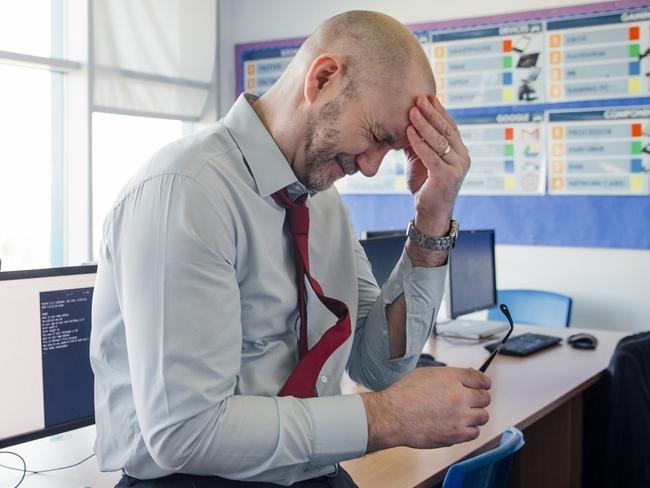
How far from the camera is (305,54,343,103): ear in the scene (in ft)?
3.84

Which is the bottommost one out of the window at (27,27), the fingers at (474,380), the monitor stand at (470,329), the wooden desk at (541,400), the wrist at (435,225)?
the wooden desk at (541,400)

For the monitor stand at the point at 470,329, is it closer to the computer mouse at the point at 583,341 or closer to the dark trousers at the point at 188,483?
the computer mouse at the point at 583,341

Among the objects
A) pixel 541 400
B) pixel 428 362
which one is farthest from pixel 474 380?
pixel 428 362

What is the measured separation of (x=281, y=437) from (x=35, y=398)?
0.66 m


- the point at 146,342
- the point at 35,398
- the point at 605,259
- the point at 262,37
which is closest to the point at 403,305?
the point at 146,342

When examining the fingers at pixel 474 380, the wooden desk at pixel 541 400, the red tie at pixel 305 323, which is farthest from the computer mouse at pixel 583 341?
the red tie at pixel 305 323

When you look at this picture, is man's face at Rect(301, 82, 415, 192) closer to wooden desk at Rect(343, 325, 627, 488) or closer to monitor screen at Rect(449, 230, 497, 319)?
wooden desk at Rect(343, 325, 627, 488)

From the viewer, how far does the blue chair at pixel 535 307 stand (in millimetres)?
3783

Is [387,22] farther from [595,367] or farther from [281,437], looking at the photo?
[595,367]

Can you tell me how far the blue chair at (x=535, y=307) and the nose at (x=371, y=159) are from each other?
2.65 meters

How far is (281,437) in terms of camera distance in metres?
1.06

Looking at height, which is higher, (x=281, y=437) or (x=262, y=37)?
(x=262, y=37)

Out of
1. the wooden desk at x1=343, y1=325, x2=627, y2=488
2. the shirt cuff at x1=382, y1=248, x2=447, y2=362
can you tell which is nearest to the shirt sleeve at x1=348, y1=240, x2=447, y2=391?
the shirt cuff at x1=382, y1=248, x2=447, y2=362

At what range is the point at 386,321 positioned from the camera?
1438 millimetres
